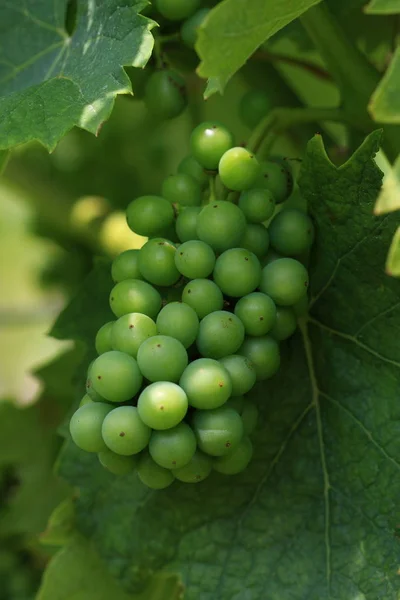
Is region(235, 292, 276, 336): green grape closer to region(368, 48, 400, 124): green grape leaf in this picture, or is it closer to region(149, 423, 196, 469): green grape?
region(149, 423, 196, 469): green grape

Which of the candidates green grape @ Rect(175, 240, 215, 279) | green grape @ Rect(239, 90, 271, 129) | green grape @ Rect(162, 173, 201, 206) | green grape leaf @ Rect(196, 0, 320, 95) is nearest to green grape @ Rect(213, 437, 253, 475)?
green grape @ Rect(175, 240, 215, 279)

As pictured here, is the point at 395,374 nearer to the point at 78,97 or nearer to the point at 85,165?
the point at 78,97

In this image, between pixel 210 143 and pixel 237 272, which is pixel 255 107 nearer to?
pixel 210 143

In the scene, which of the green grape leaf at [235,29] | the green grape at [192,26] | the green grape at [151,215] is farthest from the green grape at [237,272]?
the green grape at [192,26]

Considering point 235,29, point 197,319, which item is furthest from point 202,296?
point 235,29

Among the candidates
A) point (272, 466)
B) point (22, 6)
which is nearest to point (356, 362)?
point (272, 466)
